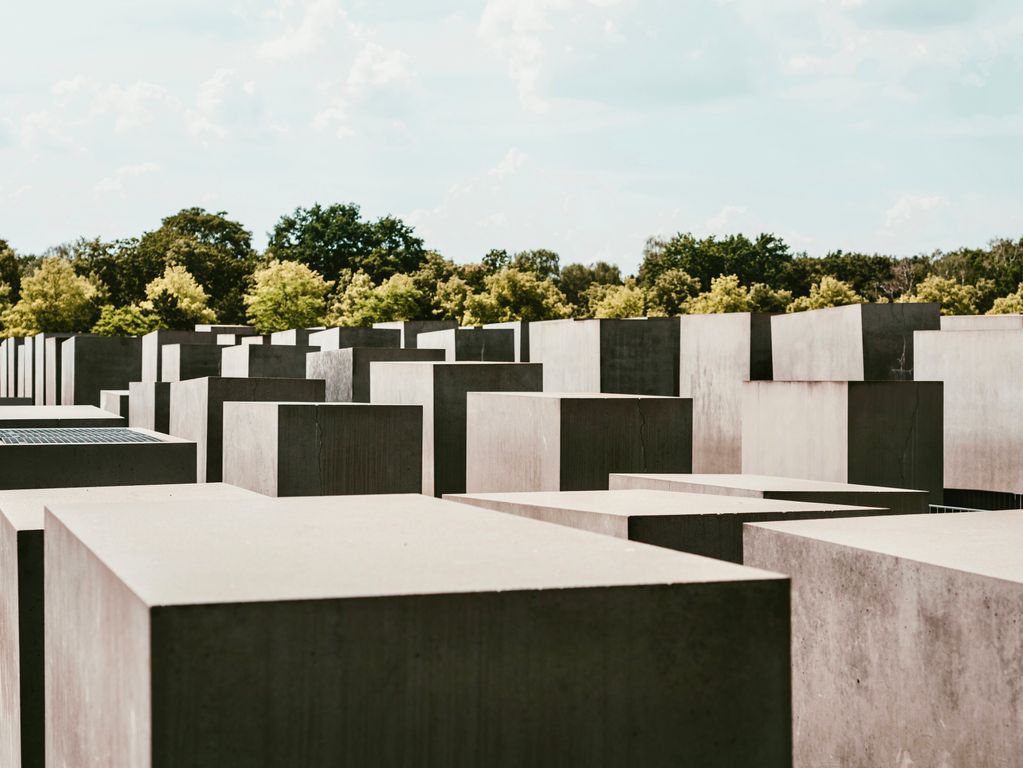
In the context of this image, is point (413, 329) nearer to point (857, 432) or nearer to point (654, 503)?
point (857, 432)

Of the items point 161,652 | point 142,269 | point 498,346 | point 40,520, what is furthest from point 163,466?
point 142,269

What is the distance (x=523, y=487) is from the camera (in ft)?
41.1

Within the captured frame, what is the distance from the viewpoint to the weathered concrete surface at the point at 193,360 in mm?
23250

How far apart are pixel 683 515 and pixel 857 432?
513 centimetres

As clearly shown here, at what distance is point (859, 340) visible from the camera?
14172mm

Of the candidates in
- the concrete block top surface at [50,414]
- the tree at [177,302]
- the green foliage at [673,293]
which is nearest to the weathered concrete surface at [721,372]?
the concrete block top surface at [50,414]

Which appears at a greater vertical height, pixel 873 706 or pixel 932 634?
pixel 932 634

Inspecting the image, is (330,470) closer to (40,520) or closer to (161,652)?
(40,520)

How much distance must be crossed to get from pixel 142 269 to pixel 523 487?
7425cm

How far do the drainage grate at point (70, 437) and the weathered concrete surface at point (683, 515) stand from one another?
13.0 feet

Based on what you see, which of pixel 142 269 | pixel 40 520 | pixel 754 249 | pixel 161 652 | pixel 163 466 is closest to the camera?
pixel 161 652

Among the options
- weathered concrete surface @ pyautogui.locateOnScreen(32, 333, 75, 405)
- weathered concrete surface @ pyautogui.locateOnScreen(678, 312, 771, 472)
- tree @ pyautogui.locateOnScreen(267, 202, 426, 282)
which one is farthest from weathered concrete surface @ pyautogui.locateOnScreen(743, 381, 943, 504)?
tree @ pyautogui.locateOnScreen(267, 202, 426, 282)

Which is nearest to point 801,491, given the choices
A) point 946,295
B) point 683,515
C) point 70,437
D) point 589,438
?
point 683,515

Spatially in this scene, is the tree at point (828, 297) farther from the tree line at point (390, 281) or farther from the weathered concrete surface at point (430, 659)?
the weathered concrete surface at point (430, 659)
